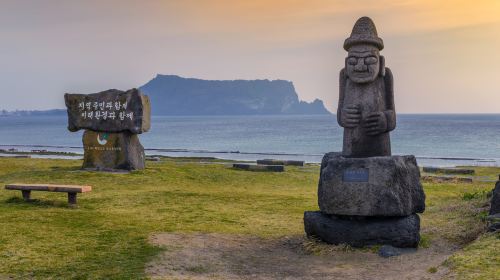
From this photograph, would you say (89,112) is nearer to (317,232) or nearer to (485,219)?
(317,232)

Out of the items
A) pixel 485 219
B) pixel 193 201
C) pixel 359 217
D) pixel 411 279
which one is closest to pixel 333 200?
pixel 359 217

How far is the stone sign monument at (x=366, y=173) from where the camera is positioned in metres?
10.6

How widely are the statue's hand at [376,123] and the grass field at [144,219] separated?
235 cm

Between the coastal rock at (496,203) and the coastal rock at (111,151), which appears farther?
the coastal rock at (111,151)

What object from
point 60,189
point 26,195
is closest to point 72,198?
point 60,189

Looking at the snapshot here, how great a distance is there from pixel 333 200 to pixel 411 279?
257 cm

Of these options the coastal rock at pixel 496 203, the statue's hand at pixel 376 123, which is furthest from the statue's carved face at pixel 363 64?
the coastal rock at pixel 496 203

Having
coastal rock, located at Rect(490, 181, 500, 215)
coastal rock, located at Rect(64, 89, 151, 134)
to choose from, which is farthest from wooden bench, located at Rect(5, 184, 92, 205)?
coastal rock, located at Rect(490, 181, 500, 215)

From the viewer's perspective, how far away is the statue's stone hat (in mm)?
11141

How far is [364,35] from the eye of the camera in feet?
36.6

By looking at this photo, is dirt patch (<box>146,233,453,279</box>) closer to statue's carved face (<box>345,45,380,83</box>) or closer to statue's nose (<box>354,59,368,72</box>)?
statue's carved face (<box>345,45,380,83</box>)

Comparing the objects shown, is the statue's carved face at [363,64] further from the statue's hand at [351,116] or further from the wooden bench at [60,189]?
the wooden bench at [60,189]

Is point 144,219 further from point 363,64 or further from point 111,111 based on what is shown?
point 111,111

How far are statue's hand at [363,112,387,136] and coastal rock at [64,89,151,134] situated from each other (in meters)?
14.2
